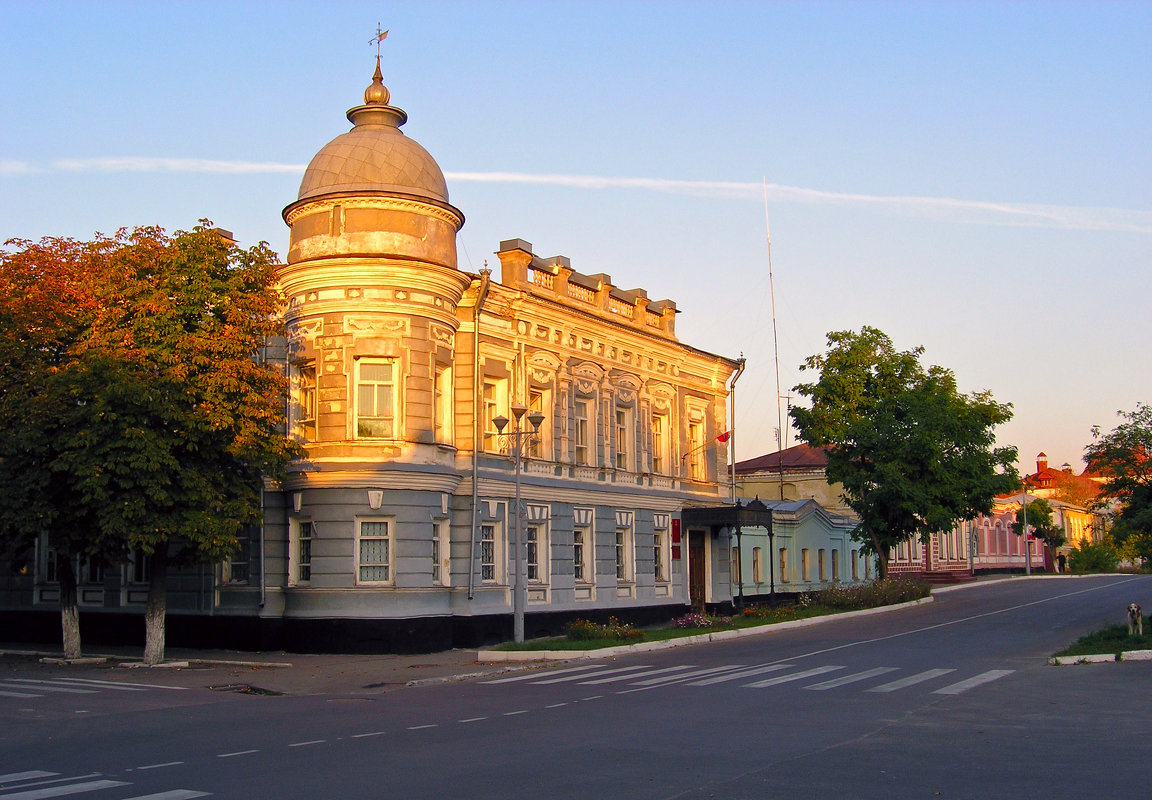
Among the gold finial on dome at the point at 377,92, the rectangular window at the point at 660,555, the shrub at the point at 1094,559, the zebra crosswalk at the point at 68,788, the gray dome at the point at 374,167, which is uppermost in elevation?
the gold finial on dome at the point at 377,92

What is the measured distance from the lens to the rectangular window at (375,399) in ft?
88.2

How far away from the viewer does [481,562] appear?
29.6 metres

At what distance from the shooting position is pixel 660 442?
1555 inches

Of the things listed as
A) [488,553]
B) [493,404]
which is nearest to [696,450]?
[493,404]

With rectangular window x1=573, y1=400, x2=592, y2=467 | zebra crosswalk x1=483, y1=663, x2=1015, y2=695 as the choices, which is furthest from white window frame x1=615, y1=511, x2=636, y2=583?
zebra crosswalk x1=483, y1=663, x2=1015, y2=695

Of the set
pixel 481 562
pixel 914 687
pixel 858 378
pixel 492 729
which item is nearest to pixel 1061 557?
pixel 858 378

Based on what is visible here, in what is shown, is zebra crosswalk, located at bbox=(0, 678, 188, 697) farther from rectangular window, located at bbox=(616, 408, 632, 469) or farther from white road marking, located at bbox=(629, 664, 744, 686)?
rectangular window, located at bbox=(616, 408, 632, 469)

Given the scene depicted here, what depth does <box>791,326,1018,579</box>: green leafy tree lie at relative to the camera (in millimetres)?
45500

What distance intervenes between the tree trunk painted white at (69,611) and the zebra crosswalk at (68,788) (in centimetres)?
1560

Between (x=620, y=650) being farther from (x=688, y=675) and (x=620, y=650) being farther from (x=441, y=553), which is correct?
(x=688, y=675)

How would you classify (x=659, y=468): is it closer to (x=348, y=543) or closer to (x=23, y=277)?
(x=348, y=543)

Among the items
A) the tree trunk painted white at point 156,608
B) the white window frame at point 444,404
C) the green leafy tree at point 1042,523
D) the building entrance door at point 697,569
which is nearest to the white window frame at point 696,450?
the building entrance door at point 697,569

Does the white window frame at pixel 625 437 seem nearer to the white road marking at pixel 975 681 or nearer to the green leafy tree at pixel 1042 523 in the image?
the white road marking at pixel 975 681

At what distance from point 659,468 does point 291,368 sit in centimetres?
1535
